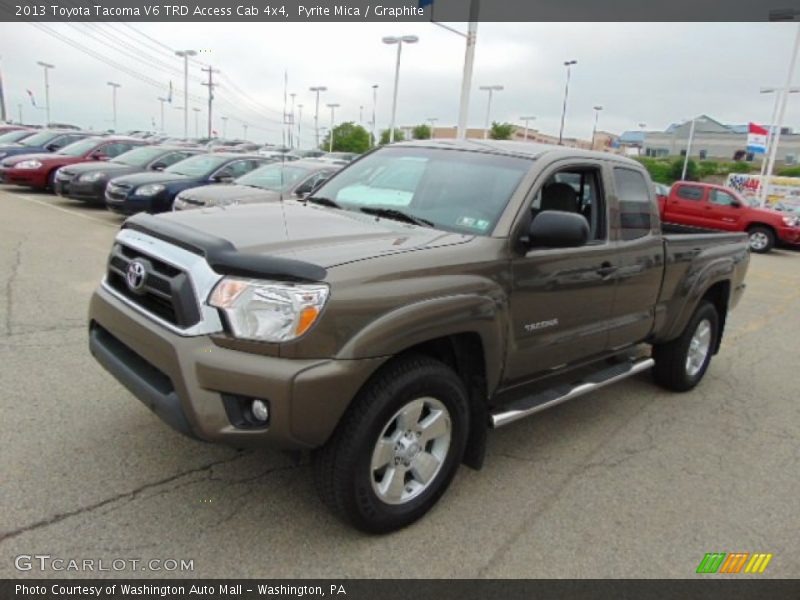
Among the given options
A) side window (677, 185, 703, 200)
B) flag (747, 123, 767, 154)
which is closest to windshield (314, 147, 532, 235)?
side window (677, 185, 703, 200)

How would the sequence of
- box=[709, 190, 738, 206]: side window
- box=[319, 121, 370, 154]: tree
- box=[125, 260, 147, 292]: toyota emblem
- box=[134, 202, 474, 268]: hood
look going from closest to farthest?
1. box=[134, 202, 474, 268]: hood
2. box=[125, 260, 147, 292]: toyota emblem
3. box=[709, 190, 738, 206]: side window
4. box=[319, 121, 370, 154]: tree

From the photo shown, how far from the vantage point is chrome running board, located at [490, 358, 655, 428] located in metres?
3.24

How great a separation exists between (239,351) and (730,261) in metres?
4.50

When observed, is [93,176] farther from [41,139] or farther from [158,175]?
[41,139]

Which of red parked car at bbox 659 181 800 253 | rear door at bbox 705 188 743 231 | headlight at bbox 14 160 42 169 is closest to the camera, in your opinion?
headlight at bbox 14 160 42 169

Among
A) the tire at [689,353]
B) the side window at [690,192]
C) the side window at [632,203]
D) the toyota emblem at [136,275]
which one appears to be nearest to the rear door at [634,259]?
the side window at [632,203]

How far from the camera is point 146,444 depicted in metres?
3.39

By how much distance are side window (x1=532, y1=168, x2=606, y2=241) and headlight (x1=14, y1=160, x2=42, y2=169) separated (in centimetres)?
1464

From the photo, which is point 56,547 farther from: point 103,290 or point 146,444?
point 103,290

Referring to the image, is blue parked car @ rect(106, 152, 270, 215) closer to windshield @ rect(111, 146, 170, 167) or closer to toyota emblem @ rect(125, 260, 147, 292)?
windshield @ rect(111, 146, 170, 167)

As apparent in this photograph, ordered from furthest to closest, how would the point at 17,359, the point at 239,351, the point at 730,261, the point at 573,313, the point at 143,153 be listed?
the point at 143,153
the point at 730,261
the point at 17,359
the point at 573,313
the point at 239,351

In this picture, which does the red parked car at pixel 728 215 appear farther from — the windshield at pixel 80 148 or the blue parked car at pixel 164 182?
the windshield at pixel 80 148

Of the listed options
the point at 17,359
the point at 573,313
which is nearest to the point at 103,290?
the point at 17,359

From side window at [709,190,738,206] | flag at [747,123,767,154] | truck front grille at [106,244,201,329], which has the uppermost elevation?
flag at [747,123,767,154]
